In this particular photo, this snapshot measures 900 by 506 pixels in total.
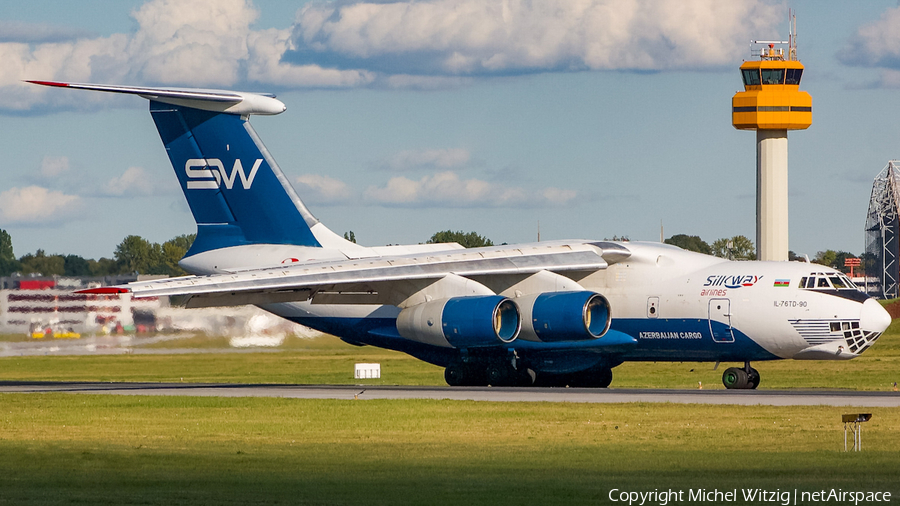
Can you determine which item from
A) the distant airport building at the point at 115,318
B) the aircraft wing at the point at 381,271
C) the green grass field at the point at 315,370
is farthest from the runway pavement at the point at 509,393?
the distant airport building at the point at 115,318

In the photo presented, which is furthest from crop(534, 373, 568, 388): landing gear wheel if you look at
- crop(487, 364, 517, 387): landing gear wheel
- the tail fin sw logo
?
the tail fin sw logo

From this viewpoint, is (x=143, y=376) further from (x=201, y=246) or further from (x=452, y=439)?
(x=452, y=439)

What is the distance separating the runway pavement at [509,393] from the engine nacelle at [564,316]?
114 cm

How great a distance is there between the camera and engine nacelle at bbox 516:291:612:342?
86.1ft

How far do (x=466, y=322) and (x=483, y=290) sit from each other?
126 centimetres

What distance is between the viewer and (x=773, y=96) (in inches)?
2549

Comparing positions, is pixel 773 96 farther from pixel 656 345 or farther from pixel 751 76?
pixel 656 345

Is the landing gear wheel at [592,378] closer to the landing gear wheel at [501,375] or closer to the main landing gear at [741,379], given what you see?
the landing gear wheel at [501,375]

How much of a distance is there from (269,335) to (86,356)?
39.4 feet

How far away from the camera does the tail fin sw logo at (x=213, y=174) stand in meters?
31.1

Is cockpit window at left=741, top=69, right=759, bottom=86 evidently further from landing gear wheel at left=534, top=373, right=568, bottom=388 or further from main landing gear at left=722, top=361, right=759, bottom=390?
main landing gear at left=722, top=361, right=759, bottom=390

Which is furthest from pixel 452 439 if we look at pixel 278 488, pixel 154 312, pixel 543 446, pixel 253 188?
pixel 154 312

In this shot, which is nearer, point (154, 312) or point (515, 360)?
point (515, 360)

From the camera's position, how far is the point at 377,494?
11.9 metres
